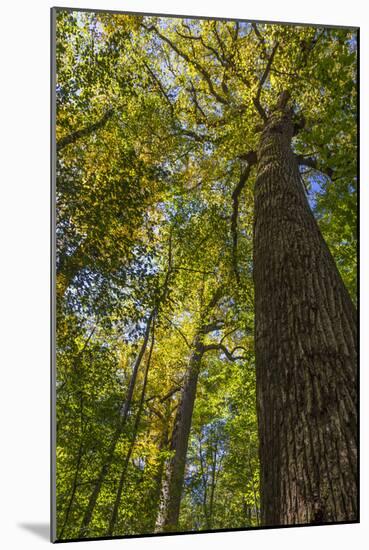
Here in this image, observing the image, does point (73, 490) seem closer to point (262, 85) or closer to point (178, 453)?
point (178, 453)

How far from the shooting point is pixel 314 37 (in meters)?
4.97

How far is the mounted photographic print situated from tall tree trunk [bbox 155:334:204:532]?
0.01 metres

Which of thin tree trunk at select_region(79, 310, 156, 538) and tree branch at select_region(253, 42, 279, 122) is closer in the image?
thin tree trunk at select_region(79, 310, 156, 538)

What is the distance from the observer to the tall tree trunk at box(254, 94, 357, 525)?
4.04 meters

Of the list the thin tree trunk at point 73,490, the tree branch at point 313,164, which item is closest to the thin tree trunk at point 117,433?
the thin tree trunk at point 73,490

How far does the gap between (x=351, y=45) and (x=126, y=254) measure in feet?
7.73

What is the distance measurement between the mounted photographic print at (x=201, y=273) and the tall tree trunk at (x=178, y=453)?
1 cm

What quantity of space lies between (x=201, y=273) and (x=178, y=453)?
4.22ft

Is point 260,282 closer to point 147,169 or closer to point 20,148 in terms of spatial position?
point 147,169

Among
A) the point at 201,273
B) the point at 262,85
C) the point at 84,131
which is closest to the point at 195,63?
the point at 262,85

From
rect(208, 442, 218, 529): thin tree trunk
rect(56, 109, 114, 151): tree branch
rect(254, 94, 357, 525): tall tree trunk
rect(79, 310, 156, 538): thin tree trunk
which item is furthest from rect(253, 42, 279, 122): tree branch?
rect(208, 442, 218, 529): thin tree trunk

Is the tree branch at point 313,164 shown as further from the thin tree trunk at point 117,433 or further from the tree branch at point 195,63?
the thin tree trunk at point 117,433

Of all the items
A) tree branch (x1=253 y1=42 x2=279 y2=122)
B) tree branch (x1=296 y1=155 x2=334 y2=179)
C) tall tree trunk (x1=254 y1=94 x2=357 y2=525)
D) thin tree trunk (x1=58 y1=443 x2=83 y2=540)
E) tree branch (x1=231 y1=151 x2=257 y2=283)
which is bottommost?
thin tree trunk (x1=58 y1=443 x2=83 y2=540)

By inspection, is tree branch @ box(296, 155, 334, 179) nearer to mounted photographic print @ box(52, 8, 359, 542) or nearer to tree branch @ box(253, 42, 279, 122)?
mounted photographic print @ box(52, 8, 359, 542)
